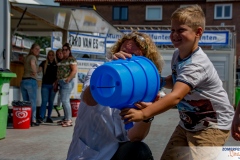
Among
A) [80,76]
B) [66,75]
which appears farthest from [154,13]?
[66,75]

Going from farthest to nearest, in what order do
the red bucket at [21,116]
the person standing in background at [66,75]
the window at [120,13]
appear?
the window at [120,13]
the person standing in background at [66,75]
the red bucket at [21,116]

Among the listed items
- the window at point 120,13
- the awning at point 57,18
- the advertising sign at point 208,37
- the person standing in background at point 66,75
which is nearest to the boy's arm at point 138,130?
the person standing in background at point 66,75

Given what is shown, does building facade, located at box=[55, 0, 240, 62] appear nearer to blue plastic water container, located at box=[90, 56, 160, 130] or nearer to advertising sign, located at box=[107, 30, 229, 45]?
advertising sign, located at box=[107, 30, 229, 45]

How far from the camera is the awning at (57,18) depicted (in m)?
10.2

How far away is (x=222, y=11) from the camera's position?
4500 centimetres

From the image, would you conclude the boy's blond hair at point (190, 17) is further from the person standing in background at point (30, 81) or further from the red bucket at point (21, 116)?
the person standing in background at point (30, 81)

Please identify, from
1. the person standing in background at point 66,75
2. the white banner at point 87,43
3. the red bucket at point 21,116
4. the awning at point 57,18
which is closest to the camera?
the red bucket at point 21,116

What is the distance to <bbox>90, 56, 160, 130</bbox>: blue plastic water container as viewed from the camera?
75.1 inches

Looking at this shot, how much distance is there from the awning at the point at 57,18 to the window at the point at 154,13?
32.2m

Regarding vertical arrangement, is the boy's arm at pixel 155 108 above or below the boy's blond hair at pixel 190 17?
below

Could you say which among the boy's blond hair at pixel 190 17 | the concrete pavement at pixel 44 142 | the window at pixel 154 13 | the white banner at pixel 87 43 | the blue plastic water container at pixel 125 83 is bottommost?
the concrete pavement at pixel 44 142

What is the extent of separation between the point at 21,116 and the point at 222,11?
38958mm

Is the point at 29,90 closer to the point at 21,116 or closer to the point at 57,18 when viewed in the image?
the point at 21,116

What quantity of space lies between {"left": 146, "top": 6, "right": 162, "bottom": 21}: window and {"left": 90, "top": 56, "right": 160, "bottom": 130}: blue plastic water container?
44.7 meters
